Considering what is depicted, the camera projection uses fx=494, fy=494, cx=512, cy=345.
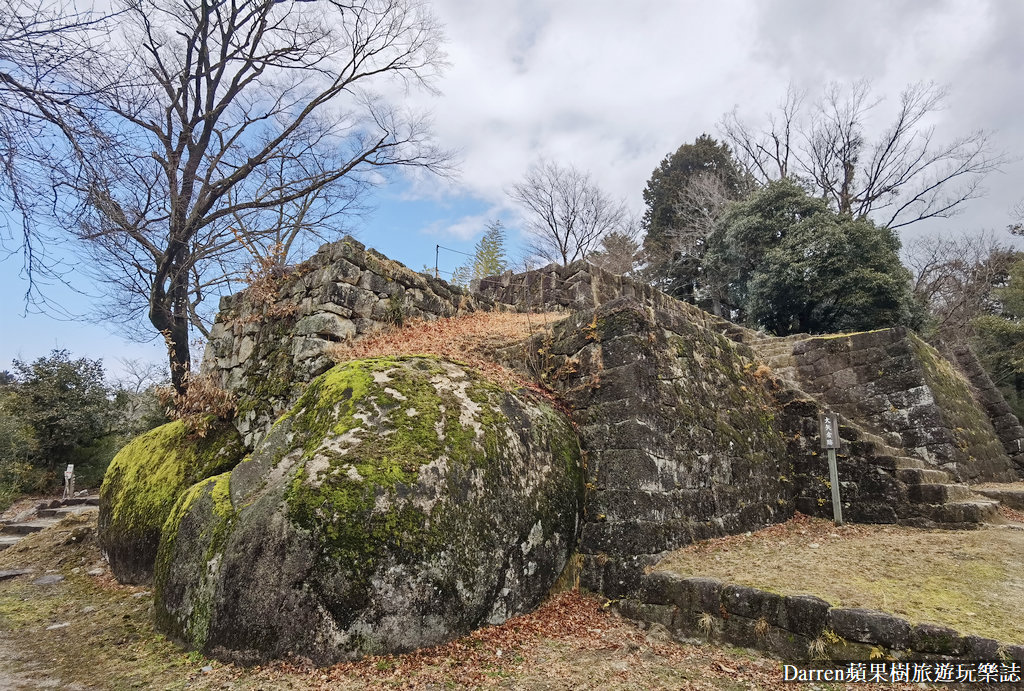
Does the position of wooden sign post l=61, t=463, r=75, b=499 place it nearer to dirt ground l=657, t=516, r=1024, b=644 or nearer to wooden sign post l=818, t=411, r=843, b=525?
dirt ground l=657, t=516, r=1024, b=644

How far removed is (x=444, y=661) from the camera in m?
3.46

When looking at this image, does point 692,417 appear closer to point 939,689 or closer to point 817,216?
point 939,689

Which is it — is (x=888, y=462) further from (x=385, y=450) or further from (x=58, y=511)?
(x=58, y=511)

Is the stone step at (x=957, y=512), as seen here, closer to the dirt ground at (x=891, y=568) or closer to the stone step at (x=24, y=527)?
the dirt ground at (x=891, y=568)

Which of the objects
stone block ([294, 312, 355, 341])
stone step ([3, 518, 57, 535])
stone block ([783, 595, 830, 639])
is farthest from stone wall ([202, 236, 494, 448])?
stone step ([3, 518, 57, 535])

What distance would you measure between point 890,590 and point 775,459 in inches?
111

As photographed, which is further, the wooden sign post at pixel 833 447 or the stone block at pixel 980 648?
the wooden sign post at pixel 833 447

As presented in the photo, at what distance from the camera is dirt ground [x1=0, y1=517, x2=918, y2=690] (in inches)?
127

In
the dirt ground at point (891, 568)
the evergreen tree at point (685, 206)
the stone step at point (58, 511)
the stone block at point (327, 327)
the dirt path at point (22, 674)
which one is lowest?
the stone step at point (58, 511)

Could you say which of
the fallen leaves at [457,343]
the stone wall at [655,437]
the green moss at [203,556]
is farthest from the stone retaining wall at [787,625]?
the green moss at [203,556]

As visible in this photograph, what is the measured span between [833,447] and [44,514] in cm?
1685

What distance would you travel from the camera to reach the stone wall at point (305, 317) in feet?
21.6

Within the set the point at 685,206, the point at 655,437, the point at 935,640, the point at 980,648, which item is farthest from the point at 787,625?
the point at 685,206

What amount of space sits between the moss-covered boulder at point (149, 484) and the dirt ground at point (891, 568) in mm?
5678
